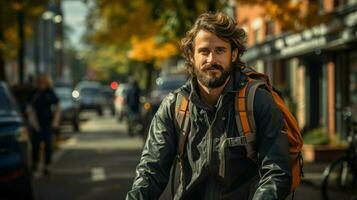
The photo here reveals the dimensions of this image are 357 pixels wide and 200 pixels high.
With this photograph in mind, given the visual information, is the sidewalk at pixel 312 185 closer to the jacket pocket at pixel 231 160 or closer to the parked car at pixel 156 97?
the parked car at pixel 156 97

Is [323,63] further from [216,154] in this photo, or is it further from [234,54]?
[216,154]

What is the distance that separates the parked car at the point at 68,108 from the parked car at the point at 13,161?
829 inches

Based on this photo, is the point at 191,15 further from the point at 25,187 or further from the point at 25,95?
the point at 25,187

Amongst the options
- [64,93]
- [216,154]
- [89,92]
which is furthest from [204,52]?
[89,92]

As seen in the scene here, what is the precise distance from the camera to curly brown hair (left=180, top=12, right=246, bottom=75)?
12.5ft

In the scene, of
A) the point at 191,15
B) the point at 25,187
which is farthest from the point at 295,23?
the point at 25,187

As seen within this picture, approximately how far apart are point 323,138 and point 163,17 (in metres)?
6.52

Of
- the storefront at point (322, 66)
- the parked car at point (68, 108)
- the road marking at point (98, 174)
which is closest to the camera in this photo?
the road marking at point (98, 174)

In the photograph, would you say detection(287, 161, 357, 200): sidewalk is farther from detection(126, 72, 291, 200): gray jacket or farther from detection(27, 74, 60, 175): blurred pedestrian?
detection(126, 72, 291, 200): gray jacket

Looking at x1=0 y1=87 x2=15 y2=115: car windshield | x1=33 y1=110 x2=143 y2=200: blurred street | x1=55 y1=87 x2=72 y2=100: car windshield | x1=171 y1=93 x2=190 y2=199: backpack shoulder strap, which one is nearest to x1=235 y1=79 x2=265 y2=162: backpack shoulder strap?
x1=171 y1=93 x2=190 y2=199: backpack shoulder strap

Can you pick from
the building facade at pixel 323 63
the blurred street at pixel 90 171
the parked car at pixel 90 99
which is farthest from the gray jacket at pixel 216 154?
the parked car at pixel 90 99

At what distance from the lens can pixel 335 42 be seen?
19.6 metres

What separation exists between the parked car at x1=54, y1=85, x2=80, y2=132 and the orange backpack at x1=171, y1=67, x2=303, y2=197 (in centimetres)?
2763

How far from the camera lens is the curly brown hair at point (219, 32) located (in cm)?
381
